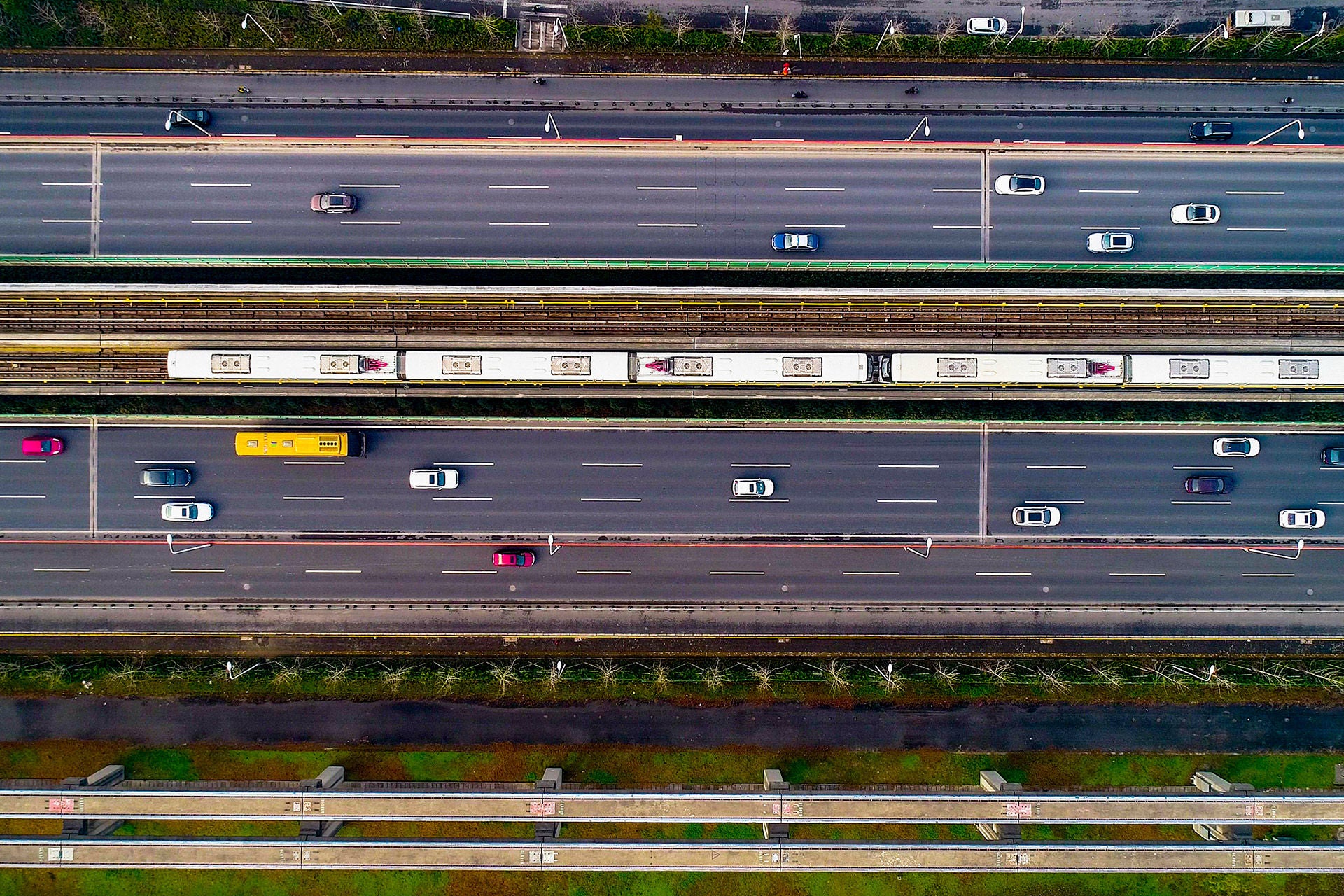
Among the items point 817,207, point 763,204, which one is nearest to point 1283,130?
point 817,207

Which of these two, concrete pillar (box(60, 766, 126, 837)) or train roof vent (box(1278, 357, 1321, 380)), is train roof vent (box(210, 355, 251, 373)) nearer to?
concrete pillar (box(60, 766, 126, 837))

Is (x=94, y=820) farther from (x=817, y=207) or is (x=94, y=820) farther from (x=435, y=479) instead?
(x=817, y=207)

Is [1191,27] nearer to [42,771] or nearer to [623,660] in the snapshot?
[623,660]

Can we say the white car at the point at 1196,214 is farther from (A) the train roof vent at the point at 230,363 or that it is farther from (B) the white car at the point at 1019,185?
(A) the train roof vent at the point at 230,363

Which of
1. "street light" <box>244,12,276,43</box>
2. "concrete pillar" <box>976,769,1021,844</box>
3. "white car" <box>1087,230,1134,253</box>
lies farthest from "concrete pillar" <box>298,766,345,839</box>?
"white car" <box>1087,230,1134,253</box>

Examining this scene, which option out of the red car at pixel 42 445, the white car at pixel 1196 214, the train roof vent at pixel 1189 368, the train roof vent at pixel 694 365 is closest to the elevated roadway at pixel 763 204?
the white car at pixel 1196 214

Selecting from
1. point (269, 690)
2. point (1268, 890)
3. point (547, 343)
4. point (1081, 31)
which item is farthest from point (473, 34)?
point (1268, 890)
